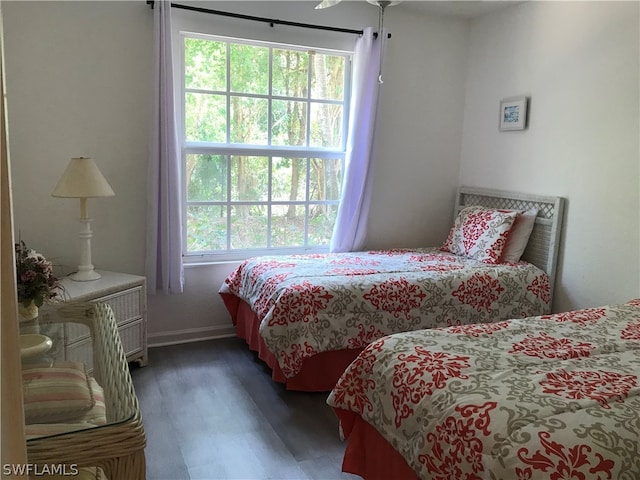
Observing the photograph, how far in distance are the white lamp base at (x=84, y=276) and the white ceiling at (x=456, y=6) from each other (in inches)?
108

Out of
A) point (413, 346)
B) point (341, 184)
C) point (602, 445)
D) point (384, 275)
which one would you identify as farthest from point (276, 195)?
point (602, 445)

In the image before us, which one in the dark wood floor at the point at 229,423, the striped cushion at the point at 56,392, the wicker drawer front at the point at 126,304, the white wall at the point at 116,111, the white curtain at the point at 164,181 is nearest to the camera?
the striped cushion at the point at 56,392

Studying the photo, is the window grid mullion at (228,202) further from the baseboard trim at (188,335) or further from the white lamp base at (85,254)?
the white lamp base at (85,254)

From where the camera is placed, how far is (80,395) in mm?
1315

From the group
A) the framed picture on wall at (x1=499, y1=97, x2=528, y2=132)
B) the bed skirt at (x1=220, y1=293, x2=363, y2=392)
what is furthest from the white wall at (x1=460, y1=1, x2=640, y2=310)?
the bed skirt at (x1=220, y1=293, x2=363, y2=392)

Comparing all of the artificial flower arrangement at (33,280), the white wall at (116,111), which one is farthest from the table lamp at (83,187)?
the artificial flower arrangement at (33,280)

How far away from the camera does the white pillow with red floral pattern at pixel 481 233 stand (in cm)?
345

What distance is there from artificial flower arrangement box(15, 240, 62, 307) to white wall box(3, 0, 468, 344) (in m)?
1.12

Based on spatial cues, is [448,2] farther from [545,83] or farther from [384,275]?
[384,275]

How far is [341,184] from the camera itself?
3.81 meters

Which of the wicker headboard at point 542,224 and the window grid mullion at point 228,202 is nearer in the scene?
the wicker headboard at point 542,224

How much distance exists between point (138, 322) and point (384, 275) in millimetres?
1462

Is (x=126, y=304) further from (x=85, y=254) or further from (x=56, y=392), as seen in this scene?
(x=56, y=392)

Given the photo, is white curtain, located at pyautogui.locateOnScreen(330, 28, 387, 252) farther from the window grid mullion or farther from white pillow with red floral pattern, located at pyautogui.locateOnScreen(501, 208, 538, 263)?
white pillow with red floral pattern, located at pyautogui.locateOnScreen(501, 208, 538, 263)
